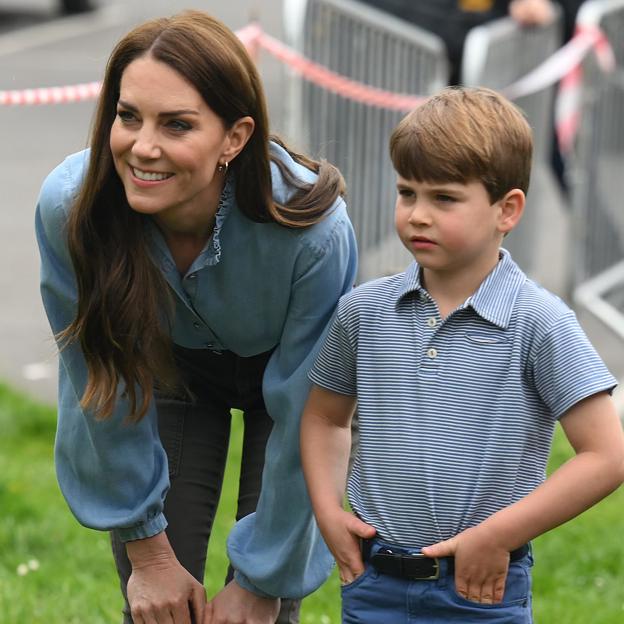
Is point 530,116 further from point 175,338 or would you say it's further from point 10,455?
point 175,338

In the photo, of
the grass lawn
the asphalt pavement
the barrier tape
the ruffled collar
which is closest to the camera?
the ruffled collar

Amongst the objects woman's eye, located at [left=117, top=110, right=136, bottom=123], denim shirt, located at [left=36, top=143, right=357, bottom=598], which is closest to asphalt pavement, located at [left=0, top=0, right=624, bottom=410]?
denim shirt, located at [left=36, top=143, right=357, bottom=598]

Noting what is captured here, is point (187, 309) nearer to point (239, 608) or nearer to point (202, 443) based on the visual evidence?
point (202, 443)

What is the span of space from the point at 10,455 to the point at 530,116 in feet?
10.5

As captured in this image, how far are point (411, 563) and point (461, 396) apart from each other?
33 cm

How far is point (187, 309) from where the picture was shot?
3.36 meters

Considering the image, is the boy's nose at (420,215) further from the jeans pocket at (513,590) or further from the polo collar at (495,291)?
the jeans pocket at (513,590)

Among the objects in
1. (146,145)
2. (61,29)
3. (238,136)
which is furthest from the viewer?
(61,29)

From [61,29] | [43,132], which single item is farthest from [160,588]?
[61,29]

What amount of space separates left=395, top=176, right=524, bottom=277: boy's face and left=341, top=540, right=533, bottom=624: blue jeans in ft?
1.86

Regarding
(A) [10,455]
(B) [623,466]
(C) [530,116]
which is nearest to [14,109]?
(C) [530,116]

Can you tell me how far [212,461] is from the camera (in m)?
3.64

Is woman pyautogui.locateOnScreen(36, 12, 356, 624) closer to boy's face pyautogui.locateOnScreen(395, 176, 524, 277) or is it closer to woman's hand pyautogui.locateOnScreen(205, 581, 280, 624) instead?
woman's hand pyautogui.locateOnScreen(205, 581, 280, 624)

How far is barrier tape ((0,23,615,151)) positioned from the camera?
695 centimetres
